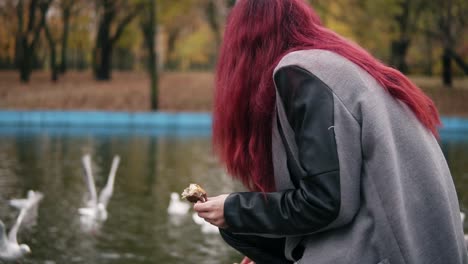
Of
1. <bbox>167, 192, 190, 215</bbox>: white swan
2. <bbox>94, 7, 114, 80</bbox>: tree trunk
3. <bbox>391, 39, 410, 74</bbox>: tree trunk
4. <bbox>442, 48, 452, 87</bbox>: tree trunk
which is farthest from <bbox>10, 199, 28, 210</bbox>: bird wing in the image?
<bbox>94, 7, 114, 80</bbox>: tree trunk

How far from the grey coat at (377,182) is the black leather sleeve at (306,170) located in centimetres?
2

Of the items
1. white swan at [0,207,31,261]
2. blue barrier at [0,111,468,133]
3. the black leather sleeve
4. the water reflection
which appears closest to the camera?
the black leather sleeve

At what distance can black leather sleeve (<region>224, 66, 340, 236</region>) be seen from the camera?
1752mm

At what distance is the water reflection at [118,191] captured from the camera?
7.65 meters

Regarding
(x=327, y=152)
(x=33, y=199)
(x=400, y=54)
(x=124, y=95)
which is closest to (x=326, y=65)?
(x=327, y=152)

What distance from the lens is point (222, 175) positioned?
1339 centimetres

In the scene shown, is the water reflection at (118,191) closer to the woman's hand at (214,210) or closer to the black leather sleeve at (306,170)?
the woman's hand at (214,210)

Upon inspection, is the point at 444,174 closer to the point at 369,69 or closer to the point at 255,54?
the point at 369,69

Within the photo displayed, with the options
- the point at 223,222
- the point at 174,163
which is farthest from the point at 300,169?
the point at 174,163

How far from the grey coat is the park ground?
26.4 metres

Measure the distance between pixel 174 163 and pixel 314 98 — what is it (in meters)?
13.5

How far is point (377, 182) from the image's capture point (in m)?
1.79

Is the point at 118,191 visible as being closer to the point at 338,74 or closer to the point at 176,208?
the point at 176,208

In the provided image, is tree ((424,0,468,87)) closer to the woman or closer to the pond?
the pond
